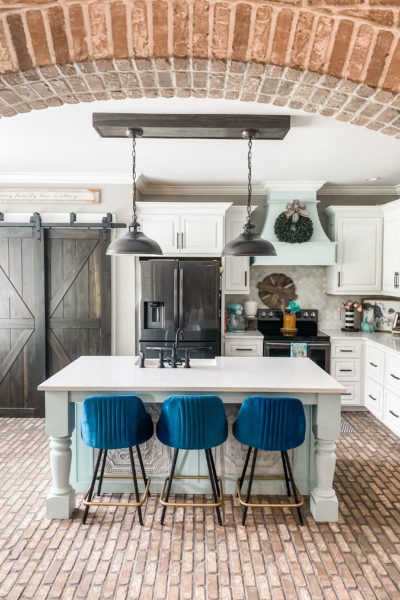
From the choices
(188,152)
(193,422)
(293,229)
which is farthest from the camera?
(293,229)

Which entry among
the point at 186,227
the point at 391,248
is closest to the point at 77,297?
the point at 186,227

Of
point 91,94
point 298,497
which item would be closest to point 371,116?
point 91,94

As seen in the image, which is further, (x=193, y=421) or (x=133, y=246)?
(x=133, y=246)

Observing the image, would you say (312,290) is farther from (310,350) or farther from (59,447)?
(59,447)

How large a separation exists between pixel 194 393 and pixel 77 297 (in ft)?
8.39

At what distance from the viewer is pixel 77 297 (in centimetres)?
479

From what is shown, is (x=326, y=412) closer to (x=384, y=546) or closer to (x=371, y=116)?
(x=384, y=546)

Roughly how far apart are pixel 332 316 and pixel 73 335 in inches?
129

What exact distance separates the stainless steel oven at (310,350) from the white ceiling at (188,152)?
1.90 meters

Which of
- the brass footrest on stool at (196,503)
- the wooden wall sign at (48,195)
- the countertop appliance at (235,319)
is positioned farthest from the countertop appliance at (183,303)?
the brass footrest on stool at (196,503)

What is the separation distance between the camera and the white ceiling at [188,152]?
287 cm

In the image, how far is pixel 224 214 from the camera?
190 inches

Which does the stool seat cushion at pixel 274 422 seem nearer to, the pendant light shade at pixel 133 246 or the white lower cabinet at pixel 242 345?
the pendant light shade at pixel 133 246

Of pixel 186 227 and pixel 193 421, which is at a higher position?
pixel 186 227
